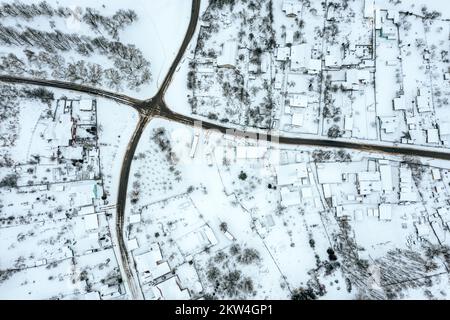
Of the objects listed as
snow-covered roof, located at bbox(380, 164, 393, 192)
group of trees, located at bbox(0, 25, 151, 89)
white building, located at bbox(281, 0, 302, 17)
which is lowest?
snow-covered roof, located at bbox(380, 164, 393, 192)

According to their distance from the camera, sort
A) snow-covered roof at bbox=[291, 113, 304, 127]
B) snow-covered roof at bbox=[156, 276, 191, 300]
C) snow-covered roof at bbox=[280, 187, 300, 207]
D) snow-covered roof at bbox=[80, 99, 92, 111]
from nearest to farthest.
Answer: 1. snow-covered roof at bbox=[156, 276, 191, 300]
2. snow-covered roof at bbox=[280, 187, 300, 207]
3. snow-covered roof at bbox=[80, 99, 92, 111]
4. snow-covered roof at bbox=[291, 113, 304, 127]

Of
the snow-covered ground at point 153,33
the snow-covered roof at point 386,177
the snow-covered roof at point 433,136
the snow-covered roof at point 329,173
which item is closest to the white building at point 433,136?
the snow-covered roof at point 433,136

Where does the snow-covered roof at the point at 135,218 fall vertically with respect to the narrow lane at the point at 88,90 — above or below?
below

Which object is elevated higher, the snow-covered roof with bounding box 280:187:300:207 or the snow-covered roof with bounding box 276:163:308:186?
the snow-covered roof with bounding box 276:163:308:186

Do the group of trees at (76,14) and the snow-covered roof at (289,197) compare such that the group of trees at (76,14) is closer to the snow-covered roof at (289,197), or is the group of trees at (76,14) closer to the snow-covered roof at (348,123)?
the snow-covered roof at (289,197)

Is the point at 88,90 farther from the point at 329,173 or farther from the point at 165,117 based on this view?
the point at 329,173

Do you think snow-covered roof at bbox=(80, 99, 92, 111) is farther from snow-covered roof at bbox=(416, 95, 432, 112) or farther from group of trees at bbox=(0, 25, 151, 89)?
snow-covered roof at bbox=(416, 95, 432, 112)

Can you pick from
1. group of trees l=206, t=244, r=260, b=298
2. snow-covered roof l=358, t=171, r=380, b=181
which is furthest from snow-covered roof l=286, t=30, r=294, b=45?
group of trees l=206, t=244, r=260, b=298

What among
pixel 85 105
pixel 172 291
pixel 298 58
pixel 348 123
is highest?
pixel 298 58

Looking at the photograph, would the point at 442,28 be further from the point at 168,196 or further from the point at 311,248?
the point at 168,196

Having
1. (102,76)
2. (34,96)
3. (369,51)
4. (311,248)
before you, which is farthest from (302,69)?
(34,96)

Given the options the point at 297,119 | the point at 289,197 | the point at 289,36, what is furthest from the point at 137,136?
the point at 289,36
